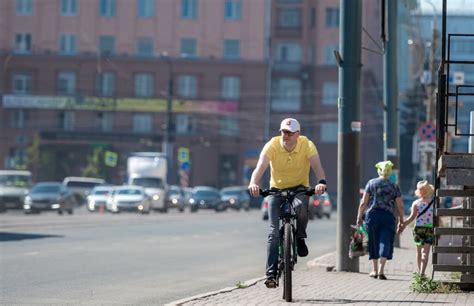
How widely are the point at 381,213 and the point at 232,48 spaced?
6980cm

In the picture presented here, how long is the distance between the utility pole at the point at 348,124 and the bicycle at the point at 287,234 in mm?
5160

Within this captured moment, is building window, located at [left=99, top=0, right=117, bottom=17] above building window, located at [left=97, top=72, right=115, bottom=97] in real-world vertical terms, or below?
above

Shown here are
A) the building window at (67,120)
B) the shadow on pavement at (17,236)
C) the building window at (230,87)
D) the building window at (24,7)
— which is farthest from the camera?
the building window at (230,87)

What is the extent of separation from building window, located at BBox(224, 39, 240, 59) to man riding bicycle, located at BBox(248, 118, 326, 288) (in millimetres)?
72209

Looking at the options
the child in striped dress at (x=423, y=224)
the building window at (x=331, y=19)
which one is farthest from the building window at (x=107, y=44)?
the child in striped dress at (x=423, y=224)

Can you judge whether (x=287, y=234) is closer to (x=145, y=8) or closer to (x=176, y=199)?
(x=176, y=199)

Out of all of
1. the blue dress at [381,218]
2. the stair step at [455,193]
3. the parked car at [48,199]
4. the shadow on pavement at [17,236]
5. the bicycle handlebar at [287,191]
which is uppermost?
the bicycle handlebar at [287,191]

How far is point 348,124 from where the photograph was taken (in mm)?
17297

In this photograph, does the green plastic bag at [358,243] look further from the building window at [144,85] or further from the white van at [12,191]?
the building window at [144,85]

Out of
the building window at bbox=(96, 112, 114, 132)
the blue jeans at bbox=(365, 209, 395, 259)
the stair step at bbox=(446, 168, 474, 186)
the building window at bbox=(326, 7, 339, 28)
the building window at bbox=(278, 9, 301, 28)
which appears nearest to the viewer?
the stair step at bbox=(446, 168, 474, 186)

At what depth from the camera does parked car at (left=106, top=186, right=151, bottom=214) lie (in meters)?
59.3

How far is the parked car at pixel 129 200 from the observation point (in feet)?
194

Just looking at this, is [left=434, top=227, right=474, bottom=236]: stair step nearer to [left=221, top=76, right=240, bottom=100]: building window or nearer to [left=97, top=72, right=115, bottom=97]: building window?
[left=97, top=72, right=115, bottom=97]: building window

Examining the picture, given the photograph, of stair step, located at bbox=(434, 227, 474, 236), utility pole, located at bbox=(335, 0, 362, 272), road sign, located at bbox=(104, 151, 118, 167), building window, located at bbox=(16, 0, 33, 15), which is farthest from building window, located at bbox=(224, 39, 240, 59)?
stair step, located at bbox=(434, 227, 474, 236)
